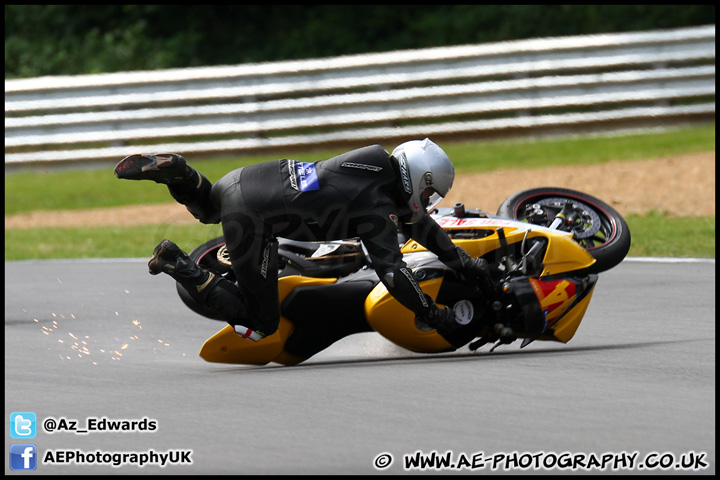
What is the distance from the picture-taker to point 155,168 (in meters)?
6.09

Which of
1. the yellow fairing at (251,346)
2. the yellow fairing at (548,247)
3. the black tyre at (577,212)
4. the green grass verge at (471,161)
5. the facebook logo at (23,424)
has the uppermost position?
the green grass verge at (471,161)

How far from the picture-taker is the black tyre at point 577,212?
783 centimetres

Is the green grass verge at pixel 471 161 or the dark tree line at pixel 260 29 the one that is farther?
the dark tree line at pixel 260 29

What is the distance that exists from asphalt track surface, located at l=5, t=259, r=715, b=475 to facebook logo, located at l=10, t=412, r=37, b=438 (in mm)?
38

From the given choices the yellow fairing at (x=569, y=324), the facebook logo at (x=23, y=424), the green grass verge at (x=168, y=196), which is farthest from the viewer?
the green grass verge at (x=168, y=196)

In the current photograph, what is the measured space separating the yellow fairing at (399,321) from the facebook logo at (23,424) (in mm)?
1964

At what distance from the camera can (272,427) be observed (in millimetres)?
4801

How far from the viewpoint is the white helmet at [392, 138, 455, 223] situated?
612cm

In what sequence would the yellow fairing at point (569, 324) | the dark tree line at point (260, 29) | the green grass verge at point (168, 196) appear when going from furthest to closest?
the dark tree line at point (260, 29), the green grass verge at point (168, 196), the yellow fairing at point (569, 324)

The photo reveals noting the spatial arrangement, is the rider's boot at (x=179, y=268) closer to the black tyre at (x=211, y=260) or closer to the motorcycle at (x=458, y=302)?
the motorcycle at (x=458, y=302)

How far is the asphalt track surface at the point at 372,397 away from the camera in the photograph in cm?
439

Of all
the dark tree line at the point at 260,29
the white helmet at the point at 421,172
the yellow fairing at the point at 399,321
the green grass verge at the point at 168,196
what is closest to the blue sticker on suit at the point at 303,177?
the white helmet at the point at 421,172

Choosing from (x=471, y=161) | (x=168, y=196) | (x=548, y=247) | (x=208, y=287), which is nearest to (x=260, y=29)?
(x=168, y=196)

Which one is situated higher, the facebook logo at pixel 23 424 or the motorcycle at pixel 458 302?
the motorcycle at pixel 458 302
